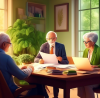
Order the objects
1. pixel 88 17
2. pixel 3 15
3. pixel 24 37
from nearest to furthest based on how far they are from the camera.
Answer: pixel 24 37
pixel 3 15
pixel 88 17

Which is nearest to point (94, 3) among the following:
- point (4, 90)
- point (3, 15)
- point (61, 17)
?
point (61, 17)

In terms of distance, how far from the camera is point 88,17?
5.47m

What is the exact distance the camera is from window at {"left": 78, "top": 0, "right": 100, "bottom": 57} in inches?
208

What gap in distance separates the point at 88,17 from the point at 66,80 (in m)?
3.48

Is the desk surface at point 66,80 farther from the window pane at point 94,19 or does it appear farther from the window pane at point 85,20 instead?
the window pane at point 85,20

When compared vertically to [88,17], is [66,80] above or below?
below

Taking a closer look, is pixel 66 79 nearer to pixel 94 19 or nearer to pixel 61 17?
pixel 94 19

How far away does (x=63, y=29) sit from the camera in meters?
5.82

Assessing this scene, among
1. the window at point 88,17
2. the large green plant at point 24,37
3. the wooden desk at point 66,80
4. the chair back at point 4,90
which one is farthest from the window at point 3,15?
the chair back at point 4,90

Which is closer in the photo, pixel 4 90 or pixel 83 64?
pixel 4 90

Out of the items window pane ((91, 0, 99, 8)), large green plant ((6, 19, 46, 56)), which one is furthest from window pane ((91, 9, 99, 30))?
large green plant ((6, 19, 46, 56))

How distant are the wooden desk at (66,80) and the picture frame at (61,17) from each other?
327 cm

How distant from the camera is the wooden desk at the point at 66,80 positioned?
2291 mm

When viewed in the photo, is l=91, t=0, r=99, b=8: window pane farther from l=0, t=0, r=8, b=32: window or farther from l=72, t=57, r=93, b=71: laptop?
l=72, t=57, r=93, b=71: laptop
